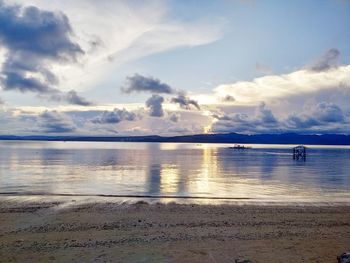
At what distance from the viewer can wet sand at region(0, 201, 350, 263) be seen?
14.4 meters

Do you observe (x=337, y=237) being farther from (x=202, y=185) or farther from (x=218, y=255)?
(x=202, y=185)

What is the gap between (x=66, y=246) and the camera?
1541cm

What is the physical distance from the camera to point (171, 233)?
698 inches

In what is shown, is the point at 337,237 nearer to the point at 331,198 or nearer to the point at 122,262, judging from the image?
the point at 122,262

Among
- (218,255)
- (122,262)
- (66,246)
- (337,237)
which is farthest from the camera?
(337,237)

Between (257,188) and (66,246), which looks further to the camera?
(257,188)

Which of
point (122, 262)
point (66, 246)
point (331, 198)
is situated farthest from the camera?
point (331, 198)

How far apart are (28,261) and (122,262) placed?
3576mm

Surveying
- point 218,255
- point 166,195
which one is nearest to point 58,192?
point 166,195

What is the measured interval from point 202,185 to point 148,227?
23674 millimetres

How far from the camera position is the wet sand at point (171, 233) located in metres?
14.4

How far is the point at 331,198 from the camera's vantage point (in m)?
33.6

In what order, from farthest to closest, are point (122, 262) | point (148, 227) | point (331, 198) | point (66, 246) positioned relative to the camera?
point (331, 198) → point (148, 227) → point (66, 246) → point (122, 262)

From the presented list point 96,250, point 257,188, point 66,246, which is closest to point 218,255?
point 96,250
